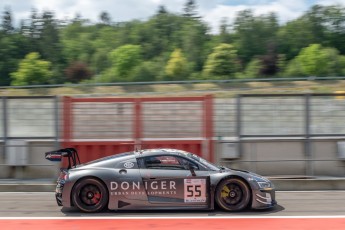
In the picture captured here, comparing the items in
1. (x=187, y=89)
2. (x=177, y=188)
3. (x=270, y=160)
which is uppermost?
(x=187, y=89)

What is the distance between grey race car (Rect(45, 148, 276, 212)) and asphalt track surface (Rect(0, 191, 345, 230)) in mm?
193

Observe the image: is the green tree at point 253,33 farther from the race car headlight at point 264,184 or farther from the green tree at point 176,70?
the race car headlight at point 264,184

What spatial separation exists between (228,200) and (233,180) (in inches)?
15.9

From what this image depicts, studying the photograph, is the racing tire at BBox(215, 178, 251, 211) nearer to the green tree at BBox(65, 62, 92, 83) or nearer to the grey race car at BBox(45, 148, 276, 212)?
the grey race car at BBox(45, 148, 276, 212)

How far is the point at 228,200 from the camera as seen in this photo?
33.4ft

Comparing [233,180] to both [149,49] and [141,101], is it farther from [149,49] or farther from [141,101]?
[149,49]

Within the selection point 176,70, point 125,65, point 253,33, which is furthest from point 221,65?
point 253,33

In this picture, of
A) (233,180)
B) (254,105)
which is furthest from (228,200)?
(254,105)

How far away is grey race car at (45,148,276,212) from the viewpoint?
397 inches

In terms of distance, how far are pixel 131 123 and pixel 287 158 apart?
457 centimetres

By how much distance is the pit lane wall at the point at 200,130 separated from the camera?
14.7 metres

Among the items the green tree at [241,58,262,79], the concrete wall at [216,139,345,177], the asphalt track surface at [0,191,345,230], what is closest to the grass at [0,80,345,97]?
the concrete wall at [216,139,345,177]

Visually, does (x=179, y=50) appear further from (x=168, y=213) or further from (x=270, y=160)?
(x=168, y=213)

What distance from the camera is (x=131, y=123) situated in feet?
48.6
